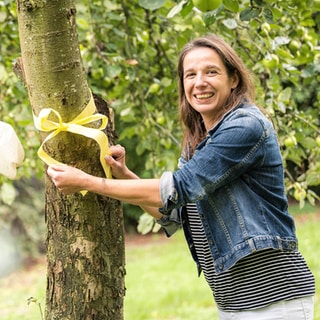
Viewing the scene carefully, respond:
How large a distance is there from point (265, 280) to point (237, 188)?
285 millimetres

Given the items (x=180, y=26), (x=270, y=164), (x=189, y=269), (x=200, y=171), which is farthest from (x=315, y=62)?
(x=189, y=269)

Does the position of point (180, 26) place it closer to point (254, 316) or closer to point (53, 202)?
point (53, 202)

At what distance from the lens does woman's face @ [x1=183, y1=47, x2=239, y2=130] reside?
1.87 metres

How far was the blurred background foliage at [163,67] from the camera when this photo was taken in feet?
8.64

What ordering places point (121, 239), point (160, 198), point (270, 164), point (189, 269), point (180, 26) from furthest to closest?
point (189, 269) → point (180, 26) → point (121, 239) → point (270, 164) → point (160, 198)

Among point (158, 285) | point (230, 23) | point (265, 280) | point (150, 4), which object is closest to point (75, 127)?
point (150, 4)

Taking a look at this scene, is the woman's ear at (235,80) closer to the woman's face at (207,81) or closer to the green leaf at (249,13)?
the woman's face at (207,81)

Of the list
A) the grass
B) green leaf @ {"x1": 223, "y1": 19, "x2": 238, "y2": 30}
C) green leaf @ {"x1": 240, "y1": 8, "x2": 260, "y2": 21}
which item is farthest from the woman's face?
the grass

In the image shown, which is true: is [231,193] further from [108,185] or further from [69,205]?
[69,205]

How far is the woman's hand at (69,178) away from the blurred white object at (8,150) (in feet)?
0.64

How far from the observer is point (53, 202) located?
6.11 ft

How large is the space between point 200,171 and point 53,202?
485 millimetres

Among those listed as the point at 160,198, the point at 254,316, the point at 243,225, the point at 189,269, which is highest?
the point at 160,198

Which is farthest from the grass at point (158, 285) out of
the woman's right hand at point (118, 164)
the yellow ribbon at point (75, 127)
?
the yellow ribbon at point (75, 127)
